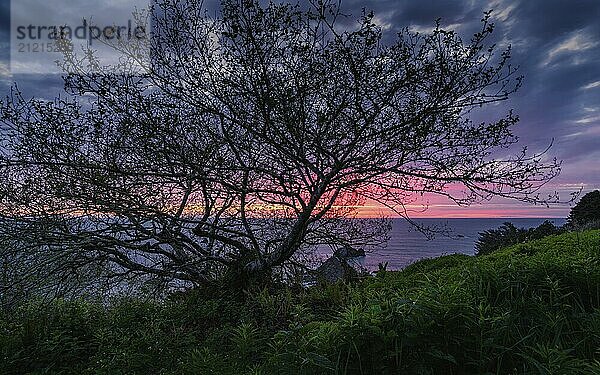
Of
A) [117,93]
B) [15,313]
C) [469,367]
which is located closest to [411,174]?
[469,367]

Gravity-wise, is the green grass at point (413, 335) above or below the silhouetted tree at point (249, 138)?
below

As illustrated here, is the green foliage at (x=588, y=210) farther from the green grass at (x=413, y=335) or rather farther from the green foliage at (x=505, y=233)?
the green grass at (x=413, y=335)

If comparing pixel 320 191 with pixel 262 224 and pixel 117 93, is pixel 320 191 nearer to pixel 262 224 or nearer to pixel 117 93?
pixel 262 224

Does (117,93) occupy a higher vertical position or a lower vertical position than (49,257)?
higher

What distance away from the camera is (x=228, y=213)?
19.3 ft

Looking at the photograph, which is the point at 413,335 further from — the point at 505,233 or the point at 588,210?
the point at 588,210

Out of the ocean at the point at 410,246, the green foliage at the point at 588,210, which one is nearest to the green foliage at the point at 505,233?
the green foliage at the point at 588,210

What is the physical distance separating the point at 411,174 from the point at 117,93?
368 centimetres

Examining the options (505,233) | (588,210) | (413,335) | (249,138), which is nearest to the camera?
(413,335)

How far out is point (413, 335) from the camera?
200cm

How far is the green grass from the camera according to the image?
2.06m

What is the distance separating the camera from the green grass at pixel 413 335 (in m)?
Result: 2.06

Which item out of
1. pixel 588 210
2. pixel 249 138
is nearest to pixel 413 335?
pixel 249 138

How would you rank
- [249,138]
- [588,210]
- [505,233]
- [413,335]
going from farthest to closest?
1. [588,210]
2. [505,233]
3. [249,138]
4. [413,335]
